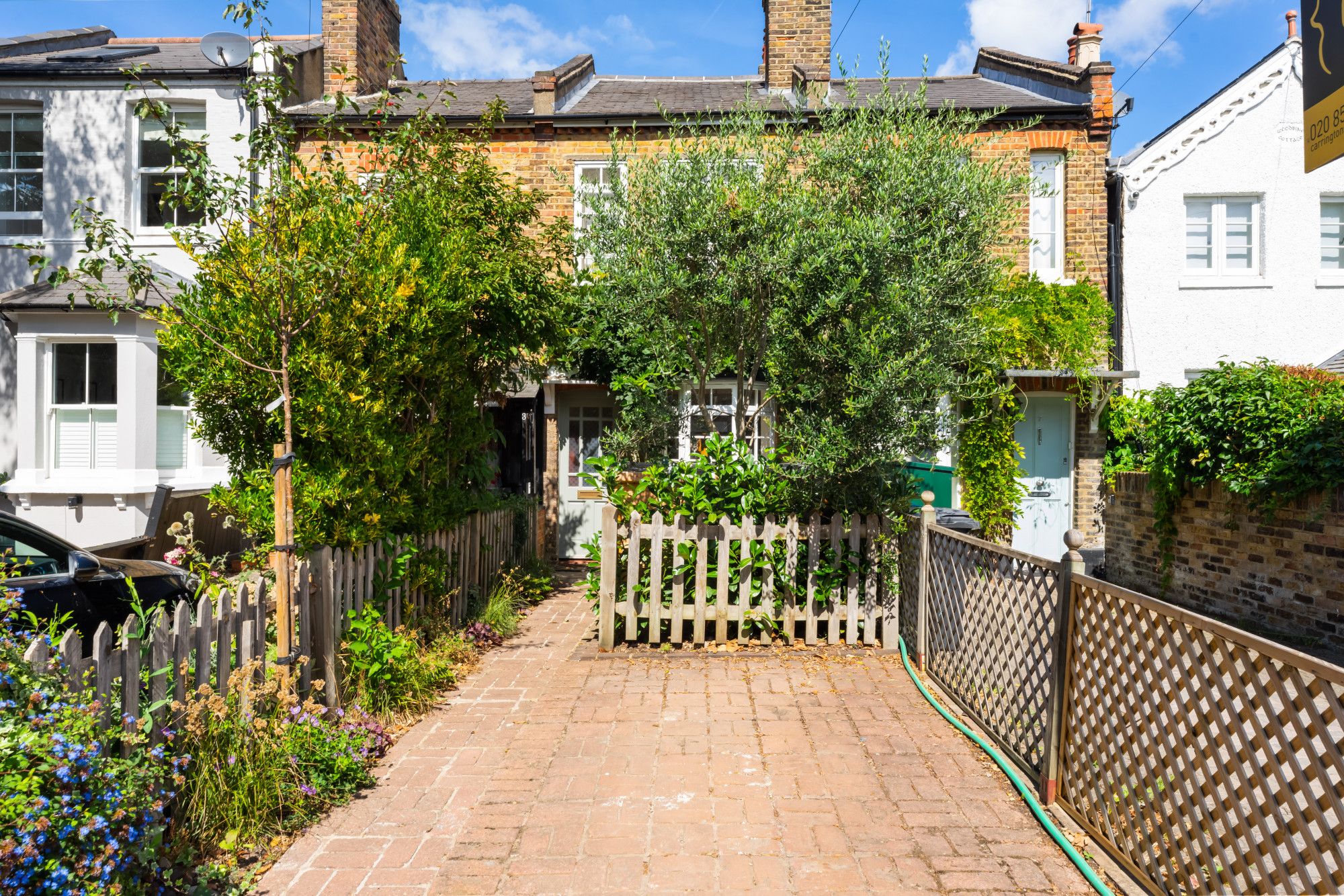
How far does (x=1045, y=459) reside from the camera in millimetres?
13117

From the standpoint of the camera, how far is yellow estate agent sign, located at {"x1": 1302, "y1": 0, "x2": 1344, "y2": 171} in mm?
5504

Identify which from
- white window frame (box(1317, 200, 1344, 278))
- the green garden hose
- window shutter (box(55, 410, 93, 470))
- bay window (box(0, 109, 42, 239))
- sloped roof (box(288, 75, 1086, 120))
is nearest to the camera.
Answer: the green garden hose

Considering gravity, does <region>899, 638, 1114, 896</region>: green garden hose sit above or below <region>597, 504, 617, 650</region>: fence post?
below

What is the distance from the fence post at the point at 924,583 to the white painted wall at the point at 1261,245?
27.7ft

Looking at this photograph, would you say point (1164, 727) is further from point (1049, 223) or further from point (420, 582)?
point (1049, 223)

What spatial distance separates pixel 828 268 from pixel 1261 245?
417 inches

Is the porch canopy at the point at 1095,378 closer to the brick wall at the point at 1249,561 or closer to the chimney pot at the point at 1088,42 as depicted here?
the brick wall at the point at 1249,561

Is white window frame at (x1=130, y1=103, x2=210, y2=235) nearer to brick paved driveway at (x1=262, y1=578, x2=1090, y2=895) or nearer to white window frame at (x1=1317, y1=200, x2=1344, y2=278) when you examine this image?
brick paved driveway at (x1=262, y1=578, x2=1090, y2=895)

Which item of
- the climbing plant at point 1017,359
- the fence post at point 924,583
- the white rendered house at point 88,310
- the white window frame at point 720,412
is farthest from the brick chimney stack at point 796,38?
the fence post at point 924,583

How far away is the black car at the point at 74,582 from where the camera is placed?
5.91 meters

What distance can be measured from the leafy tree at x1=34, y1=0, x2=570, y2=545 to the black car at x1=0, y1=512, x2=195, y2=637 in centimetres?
148

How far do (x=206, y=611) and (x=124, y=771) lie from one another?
0.91 meters

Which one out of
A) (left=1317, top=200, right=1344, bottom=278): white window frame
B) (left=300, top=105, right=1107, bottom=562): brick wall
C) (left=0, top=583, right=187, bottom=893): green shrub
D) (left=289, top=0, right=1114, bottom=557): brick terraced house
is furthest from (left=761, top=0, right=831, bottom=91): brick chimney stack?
(left=0, top=583, right=187, bottom=893): green shrub

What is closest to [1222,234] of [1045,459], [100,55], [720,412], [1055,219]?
[1055,219]
